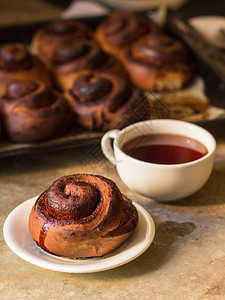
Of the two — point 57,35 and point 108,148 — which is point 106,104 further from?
point 57,35

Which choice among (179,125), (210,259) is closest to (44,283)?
(210,259)

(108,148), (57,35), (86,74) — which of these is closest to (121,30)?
(57,35)

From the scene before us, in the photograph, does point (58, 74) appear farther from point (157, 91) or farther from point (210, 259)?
point (210, 259)

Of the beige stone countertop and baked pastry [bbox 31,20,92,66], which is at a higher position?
the beige stone countertop

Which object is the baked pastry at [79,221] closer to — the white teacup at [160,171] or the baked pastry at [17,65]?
the white teacup at [160,171]

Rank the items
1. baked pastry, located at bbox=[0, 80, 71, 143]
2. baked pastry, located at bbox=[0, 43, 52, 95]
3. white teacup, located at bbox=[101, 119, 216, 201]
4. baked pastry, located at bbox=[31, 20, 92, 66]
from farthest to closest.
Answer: baked pastry, located at bbox=[31, 20, 92, 66] < baked pastry, located at bbox=[0, 43, 52, 95] < baked pastry, located at bbox=[0, 80, 71, 143] < white teacup, located at bbox=[101, 119, 216, 201]

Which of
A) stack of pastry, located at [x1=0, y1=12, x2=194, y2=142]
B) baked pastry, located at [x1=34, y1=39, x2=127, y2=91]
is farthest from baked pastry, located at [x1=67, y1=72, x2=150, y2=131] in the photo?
baked pastry, located at [x1=34, y1=39, x2=127, y2=91]

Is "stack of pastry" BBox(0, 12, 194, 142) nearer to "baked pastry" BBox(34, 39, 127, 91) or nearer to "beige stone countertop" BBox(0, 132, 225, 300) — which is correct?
"baked pastry" BBox(34, 39, 127, 91)
